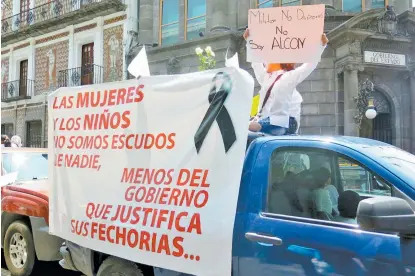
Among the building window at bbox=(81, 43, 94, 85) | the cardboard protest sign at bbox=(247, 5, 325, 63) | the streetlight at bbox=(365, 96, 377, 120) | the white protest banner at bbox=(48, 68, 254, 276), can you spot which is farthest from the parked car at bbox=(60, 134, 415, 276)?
the building window at bbox=(81, 43, 94, 85)

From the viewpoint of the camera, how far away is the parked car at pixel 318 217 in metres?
2.22

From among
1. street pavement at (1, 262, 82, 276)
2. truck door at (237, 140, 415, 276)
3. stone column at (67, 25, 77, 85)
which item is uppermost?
stone column at (67, 25, 77, 85)

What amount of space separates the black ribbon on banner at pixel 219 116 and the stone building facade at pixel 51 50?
1573 centimetres

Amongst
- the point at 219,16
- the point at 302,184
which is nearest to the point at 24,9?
the point at 219,16

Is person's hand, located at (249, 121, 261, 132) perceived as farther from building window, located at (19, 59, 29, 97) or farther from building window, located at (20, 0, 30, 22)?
building window, located at (20, 0, 30, 22)

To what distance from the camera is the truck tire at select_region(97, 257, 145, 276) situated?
339cm

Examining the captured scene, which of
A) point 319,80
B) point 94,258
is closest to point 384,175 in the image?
point 94,258

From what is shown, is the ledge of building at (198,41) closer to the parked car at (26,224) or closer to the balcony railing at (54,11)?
the balcony railing at (54,11)

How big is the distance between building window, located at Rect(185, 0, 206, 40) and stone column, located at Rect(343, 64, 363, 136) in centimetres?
590

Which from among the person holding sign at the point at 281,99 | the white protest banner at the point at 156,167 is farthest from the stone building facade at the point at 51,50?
the person holding sign at the point at 281,99

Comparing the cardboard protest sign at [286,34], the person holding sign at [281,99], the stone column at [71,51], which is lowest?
the person holding sign at [281,99]

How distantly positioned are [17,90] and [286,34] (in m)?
22.8

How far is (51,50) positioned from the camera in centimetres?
2155

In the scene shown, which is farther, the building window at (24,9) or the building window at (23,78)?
the building window at (23,78)
